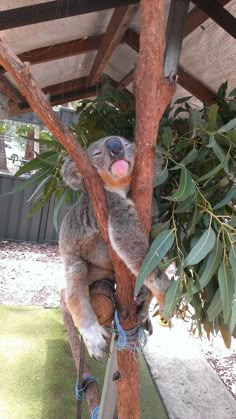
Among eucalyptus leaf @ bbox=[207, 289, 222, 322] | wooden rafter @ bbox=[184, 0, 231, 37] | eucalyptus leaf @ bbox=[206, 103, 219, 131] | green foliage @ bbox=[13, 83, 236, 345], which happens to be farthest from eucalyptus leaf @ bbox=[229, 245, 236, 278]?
wooden rafter @ bbox=[184, 0, 231, 37]

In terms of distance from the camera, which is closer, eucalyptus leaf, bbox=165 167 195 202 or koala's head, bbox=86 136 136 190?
eucalyptus leaf, bbox=165 167 195 202

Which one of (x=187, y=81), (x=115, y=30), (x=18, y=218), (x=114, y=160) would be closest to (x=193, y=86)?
(x=187, y=81)

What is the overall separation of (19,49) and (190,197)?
5.48 ft

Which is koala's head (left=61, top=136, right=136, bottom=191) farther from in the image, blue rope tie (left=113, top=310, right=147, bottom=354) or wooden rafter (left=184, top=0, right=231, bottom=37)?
wooden rafter (left=184, top=0, right=231, bottom=37)

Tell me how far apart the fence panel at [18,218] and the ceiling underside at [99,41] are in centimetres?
332

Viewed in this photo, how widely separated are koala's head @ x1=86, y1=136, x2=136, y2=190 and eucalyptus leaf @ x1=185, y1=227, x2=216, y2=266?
0.39 m

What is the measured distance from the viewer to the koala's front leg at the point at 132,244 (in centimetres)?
122

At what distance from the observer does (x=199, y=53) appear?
221cm

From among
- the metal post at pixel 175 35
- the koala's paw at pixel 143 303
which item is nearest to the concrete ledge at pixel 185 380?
the koala's paw at pixel 143 303

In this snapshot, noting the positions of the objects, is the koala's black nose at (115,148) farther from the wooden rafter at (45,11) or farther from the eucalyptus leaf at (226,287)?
the wooden rafter at (45,11)

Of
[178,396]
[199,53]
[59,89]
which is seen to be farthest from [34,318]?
[199,53]

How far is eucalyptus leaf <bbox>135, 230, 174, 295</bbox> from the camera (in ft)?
3.50

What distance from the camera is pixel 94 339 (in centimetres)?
138

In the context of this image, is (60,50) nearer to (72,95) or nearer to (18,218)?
(72,95)
